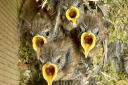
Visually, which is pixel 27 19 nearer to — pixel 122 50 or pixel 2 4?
pixel 2 4

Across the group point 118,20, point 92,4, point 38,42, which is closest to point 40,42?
point 38,42

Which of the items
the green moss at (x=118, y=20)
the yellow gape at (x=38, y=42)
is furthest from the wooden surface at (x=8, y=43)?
the green moss at (x=118, y=20)

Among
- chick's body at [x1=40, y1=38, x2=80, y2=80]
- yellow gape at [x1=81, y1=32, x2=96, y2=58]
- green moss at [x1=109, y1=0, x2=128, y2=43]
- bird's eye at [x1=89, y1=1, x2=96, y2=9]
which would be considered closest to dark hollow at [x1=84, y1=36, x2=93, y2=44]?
yellow gape at [x1=81, y1=32, x2=96, y2=58]

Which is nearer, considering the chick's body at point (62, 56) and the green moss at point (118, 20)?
the chick's body at point (62, 56)


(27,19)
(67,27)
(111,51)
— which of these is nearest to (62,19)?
(67,27)

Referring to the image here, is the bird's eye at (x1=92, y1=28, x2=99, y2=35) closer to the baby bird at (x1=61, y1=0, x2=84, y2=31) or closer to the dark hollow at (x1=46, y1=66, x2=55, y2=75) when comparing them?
the baby bird at (x1=61, y1=0, x2=84, y2=31)

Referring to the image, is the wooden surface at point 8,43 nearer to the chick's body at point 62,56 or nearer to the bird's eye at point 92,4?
the chick's body at point 62,56
